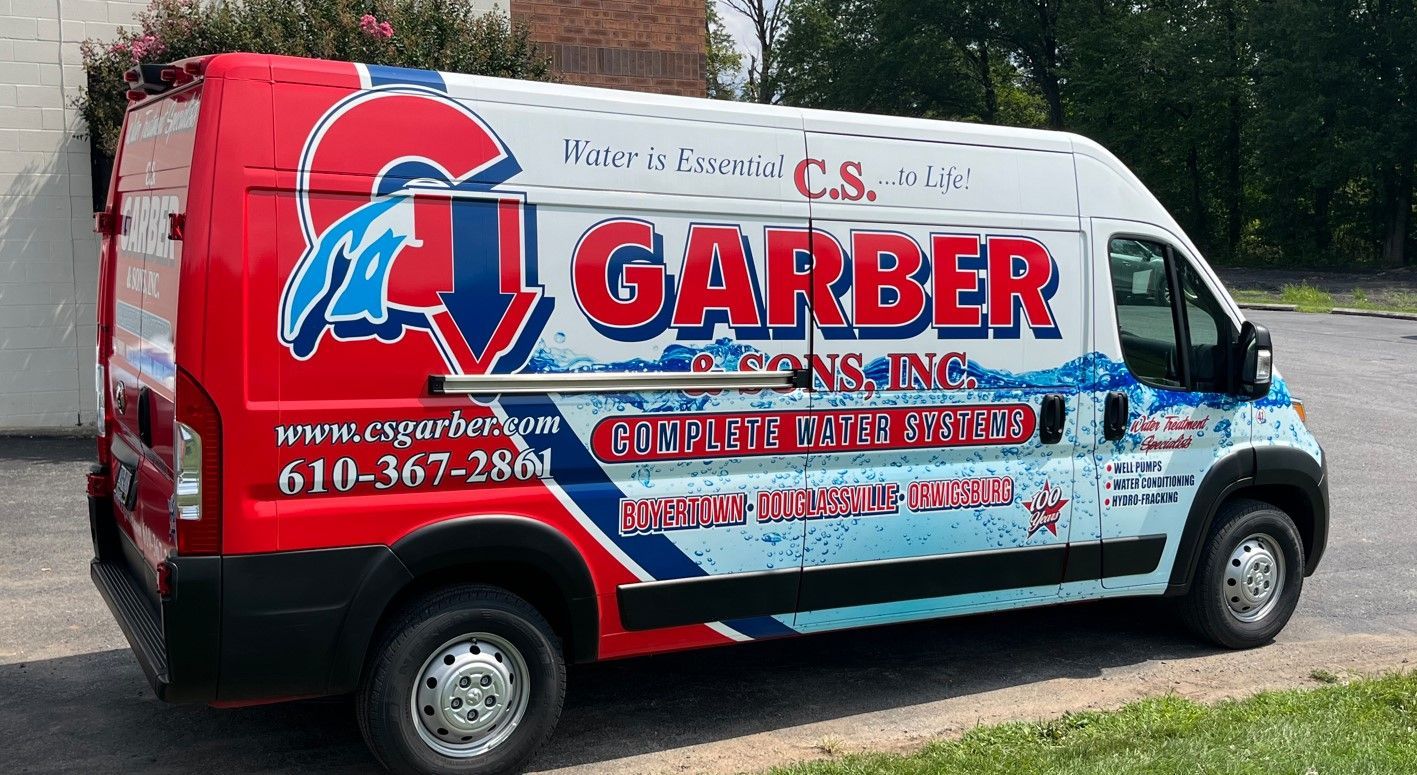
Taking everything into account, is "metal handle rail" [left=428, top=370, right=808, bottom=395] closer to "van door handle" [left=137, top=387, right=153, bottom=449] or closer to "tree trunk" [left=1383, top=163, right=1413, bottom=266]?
"van door handle" [left=137, top=387, right=153, bottom=449]

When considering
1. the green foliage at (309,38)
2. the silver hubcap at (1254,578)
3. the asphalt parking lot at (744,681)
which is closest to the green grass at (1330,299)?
the green foliage at (309,38)

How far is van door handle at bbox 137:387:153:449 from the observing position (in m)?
4.70

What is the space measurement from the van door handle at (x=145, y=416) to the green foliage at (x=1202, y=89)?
4230 centimetres

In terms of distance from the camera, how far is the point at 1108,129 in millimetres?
52000

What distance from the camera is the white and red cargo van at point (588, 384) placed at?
4258 millimetres

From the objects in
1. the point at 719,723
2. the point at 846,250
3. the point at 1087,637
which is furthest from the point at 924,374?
the point at 1087,637

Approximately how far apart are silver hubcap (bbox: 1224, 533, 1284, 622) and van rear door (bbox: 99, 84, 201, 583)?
189 inches

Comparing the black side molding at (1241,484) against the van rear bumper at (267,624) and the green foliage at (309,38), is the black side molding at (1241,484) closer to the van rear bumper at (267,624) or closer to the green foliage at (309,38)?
the van rear bumper at (267,624)

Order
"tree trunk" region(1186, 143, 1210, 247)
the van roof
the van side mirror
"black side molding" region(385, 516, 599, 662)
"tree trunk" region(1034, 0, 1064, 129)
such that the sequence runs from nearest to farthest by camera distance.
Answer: the van roof → "black side molding" region(385, 516, 599, 662) → the van side mirror → "tree trunk" region(1186, 143, 1210, 247) → "tree trunk" region(1034, 0, 1064, 129)

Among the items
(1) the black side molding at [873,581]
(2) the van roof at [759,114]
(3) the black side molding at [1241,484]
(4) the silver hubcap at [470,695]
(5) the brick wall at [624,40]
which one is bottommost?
(4) the silver hubcap at [470,695]

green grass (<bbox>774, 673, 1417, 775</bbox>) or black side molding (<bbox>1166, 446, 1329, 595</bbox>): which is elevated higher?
black side molding (<bbox>1166, 446, 1329, 595</bbox>)

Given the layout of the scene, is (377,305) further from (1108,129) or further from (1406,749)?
(1108,129)

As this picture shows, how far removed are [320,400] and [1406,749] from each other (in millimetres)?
4010

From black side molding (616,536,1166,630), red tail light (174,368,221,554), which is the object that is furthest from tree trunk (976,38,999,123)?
red tail light (174,368,221,554)
